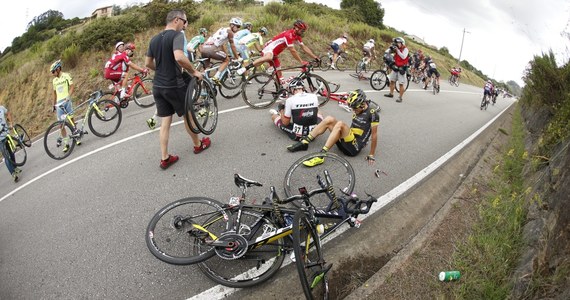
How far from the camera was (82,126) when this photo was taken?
770cm

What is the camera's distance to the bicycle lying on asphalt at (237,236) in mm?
3518

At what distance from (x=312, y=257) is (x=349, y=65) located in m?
16.3

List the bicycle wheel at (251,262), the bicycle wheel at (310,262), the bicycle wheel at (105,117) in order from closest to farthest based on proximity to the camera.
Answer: the bicycle wheel at (310,262) < the bicycle wheel at (251,262) < the bicycle wheel at (105,117)

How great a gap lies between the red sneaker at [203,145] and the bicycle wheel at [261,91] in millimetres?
2280

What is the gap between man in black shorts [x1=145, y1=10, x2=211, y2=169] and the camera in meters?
4.99

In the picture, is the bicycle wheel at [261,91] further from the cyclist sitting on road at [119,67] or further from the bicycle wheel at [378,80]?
the bicycle wheel at [378,80]

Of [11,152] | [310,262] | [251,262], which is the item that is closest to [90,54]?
[11,152]

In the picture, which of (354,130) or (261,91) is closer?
(354,130)

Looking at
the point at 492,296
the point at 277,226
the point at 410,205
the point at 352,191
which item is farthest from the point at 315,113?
the point at 492,296

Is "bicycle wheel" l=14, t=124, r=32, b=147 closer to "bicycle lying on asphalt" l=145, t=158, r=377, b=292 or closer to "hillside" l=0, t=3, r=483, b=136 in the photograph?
"hillside" l=0, t=3, r=483, b=136

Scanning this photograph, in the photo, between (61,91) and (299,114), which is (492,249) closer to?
(299,114)

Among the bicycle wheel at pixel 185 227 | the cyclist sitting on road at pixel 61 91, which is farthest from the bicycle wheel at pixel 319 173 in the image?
the cyclist sitting on road at pixel 61 91

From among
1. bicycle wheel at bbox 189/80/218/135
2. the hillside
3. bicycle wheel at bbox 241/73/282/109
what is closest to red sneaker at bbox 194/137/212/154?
bicycle wheel at bbox 189/80/218/135

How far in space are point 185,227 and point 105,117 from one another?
5636mm
